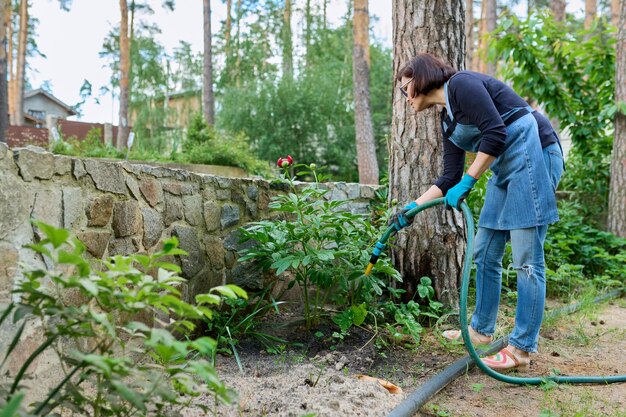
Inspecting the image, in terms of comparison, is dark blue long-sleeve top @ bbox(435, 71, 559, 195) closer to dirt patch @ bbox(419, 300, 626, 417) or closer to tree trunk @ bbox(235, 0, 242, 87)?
dirt patch @ bbox(419, 300, 626, 417)

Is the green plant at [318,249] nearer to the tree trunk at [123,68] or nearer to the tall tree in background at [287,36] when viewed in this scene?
the tree trunk at [123,68]

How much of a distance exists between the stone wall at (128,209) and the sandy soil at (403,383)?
0.63m

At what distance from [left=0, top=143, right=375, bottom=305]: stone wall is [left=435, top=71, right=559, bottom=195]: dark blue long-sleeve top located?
4.77ft

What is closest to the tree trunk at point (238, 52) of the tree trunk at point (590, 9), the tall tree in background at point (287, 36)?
the tall tree in background at point (287, 36)

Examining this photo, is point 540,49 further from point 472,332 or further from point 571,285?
point 472,332

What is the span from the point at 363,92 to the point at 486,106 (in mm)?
8647

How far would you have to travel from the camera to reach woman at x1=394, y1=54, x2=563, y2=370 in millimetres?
2535

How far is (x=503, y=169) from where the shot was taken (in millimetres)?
2637

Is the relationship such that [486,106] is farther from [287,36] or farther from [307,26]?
[307,26]

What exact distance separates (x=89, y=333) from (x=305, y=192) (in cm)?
178

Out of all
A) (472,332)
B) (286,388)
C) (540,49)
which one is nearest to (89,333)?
(286,388)

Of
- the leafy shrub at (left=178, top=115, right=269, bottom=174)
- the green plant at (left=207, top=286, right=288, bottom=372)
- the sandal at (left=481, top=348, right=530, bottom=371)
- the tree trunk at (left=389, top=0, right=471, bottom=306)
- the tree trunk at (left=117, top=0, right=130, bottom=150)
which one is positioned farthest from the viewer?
the tree trunk at (left=117, top=0, right=130, bottom=150)

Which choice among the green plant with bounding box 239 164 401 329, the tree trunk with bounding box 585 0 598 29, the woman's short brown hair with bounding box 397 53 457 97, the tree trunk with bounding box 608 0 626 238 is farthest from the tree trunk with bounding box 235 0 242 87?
the woman's short brown hair with bounding box 397 53 457 97

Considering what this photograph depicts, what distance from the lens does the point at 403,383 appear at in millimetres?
2582
